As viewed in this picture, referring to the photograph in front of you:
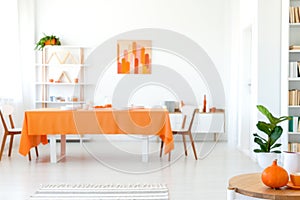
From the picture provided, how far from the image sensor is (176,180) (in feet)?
17.3

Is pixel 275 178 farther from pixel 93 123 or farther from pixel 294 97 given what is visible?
pixel 93 123

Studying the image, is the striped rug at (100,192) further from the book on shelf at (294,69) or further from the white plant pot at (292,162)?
the book on shelf at (294,69)

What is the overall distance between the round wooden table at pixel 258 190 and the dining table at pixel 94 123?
10.3ft

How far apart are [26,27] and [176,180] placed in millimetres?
5001

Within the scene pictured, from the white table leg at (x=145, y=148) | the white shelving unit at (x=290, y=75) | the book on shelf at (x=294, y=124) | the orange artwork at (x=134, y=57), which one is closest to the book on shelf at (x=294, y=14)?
the white shelving unit at (x=290, y=75)

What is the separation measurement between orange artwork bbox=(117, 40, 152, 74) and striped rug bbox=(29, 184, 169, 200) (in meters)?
4.35

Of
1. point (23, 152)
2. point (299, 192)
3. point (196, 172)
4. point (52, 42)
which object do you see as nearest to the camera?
point (299, 192)

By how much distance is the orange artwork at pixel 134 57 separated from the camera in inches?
358

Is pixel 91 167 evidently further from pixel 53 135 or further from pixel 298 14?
pixel 298 14

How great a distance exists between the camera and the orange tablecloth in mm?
6270

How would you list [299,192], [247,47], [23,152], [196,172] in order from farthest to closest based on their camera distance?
1. [247,47]
2. [23,152]
3. [196,172]
4. [299,192]

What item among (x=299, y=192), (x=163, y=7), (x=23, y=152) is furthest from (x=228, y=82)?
(x=299, y=192)

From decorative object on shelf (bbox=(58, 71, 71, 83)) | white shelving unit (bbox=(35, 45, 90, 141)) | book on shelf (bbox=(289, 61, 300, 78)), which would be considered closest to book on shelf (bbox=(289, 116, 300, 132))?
book on shelf (bbox=(289, 61, 300, 78))

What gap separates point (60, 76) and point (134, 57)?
1453 millimetres
